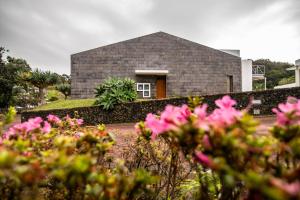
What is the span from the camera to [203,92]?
1001 inches

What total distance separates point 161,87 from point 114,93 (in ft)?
32.7

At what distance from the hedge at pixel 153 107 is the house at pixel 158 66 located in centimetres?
796

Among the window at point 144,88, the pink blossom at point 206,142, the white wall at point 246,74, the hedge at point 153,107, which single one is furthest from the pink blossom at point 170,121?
the white wall at point 246,74

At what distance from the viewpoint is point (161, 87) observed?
25.5 metres

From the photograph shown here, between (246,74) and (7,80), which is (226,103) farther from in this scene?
(7,80)

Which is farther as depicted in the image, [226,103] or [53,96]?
[53,96]

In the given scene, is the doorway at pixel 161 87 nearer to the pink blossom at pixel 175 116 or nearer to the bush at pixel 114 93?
the bush at pixel 114 93

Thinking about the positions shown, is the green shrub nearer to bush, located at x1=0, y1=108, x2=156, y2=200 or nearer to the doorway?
the doorway

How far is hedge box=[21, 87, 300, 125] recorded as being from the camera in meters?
13.7

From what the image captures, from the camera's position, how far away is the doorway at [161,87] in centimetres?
2536

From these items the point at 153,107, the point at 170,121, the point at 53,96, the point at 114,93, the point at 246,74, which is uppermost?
the point at 246,74

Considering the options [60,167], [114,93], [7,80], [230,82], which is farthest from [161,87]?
[60,167]

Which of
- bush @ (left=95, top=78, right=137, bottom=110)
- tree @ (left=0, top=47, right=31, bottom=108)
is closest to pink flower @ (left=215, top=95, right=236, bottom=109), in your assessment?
bush @ (left=95, top=78, right=137, bottom=110)

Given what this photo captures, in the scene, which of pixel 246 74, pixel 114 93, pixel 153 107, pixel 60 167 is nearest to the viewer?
pixel 60 167
